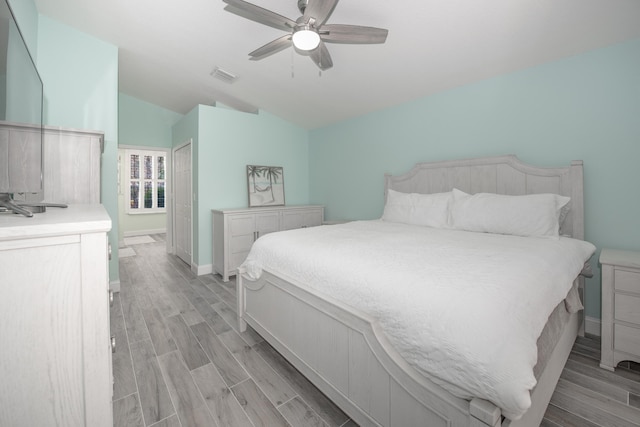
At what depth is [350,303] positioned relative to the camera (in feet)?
4.16

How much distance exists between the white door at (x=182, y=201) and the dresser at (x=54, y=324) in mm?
3487

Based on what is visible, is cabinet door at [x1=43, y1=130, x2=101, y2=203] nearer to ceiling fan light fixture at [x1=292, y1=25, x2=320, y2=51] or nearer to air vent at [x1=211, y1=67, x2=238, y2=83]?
air vent at [x1=211, y1=67, x2=238, y2=83]

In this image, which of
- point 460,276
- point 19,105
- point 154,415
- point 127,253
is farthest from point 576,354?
point 127,253

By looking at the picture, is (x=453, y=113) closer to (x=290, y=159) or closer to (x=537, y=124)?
(x=537, y=124)

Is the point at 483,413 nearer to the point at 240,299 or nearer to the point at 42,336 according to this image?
the point at 42,336

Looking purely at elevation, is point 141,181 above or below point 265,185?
above

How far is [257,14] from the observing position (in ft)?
5.37

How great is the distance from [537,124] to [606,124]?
435 millimetres

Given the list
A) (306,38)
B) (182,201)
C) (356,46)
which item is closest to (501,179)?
(356,46)

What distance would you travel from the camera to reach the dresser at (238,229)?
3.46 meters

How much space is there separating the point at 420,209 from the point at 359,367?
1900 millimetres

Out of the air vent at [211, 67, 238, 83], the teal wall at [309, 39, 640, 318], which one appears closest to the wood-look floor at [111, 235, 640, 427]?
the teal wall at [309, 39, 640, 318]

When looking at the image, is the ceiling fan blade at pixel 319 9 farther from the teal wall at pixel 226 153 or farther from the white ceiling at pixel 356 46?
the teal wall at pixel 226 153

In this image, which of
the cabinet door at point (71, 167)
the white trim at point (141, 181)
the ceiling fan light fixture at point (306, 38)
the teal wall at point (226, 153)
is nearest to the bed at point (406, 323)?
the ceiling fan light fixture at point (306, 38)
